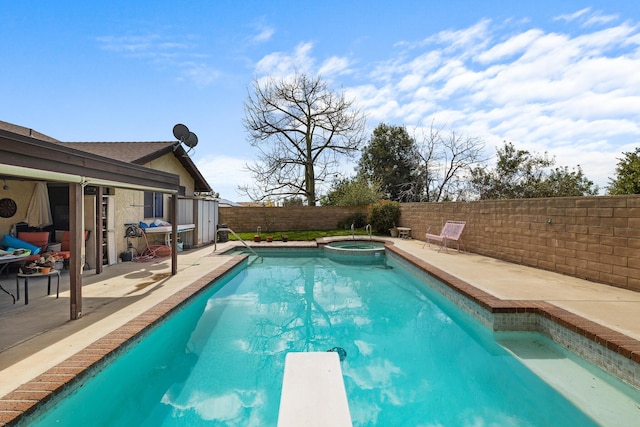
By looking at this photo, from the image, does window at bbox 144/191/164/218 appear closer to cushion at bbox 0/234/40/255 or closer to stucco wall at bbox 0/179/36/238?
stucco wall at bbox 0/179/36/238

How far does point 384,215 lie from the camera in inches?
729

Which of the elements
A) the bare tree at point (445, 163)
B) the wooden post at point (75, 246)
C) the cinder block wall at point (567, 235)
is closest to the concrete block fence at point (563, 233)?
the cinder block wall at point (567, 235)

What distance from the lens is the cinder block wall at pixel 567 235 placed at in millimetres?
6035

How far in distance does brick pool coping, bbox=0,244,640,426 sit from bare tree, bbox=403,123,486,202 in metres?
18.8

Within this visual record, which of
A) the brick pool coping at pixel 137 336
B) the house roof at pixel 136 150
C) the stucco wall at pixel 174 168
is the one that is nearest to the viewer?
the brick pool coping at pixel 137 336

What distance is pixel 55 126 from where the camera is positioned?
50.8ft

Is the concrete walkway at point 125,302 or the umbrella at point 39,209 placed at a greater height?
the umbrella at point 39,209

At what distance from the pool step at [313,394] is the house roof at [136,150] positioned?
8.40 m

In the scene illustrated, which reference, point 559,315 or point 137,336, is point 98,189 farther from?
point 559,315

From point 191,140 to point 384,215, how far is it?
10.8m

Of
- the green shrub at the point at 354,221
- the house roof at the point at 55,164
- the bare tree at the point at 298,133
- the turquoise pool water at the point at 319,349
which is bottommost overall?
the turquoise pool water at the point at 319,349

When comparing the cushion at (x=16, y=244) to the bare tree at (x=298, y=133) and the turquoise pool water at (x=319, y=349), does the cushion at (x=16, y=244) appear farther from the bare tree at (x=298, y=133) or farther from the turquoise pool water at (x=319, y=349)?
the bare tree at (x=298, y=133)

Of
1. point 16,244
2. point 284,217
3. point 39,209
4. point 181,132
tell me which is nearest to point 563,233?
point 16,244

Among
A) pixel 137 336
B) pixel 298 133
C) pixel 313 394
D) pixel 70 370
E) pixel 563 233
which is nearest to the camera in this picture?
pixel 313 394
